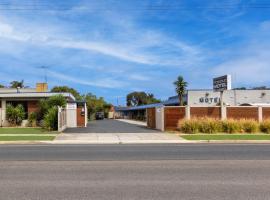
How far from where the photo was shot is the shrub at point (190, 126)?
3212 centimetres

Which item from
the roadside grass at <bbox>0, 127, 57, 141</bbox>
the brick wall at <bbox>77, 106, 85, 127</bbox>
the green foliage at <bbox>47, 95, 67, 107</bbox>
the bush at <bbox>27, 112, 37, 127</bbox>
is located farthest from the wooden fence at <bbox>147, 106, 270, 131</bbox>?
the bush at <bbox>27, 112, 37, 127</bbox>

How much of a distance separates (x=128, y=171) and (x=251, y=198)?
428 cm

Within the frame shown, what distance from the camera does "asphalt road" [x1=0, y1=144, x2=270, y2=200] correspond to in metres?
8.46

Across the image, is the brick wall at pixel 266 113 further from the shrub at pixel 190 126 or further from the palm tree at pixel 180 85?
the palm tree at pixel 180 85

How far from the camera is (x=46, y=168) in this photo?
40.0 feet

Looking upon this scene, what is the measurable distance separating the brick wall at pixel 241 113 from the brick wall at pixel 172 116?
4000mm

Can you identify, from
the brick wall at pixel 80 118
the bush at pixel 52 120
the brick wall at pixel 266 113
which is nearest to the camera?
the bush at pixel 52 120

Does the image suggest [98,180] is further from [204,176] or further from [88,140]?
[88,140]

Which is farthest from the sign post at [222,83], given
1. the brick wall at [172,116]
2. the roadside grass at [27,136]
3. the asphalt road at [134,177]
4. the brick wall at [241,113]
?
the asphalt road at [134,177]

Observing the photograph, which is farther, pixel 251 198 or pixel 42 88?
pixel 42 88

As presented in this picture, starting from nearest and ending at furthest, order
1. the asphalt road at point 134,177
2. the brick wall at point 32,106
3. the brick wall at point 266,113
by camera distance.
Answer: the asphalt road at point 134,177 → the brick wall at point 266,113 → the brick wall at point 32,106

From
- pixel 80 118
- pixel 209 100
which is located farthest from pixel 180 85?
pixel 80 118

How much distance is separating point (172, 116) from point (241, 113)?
573 cm

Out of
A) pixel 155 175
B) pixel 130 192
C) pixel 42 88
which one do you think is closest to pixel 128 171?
pixel 155 175
